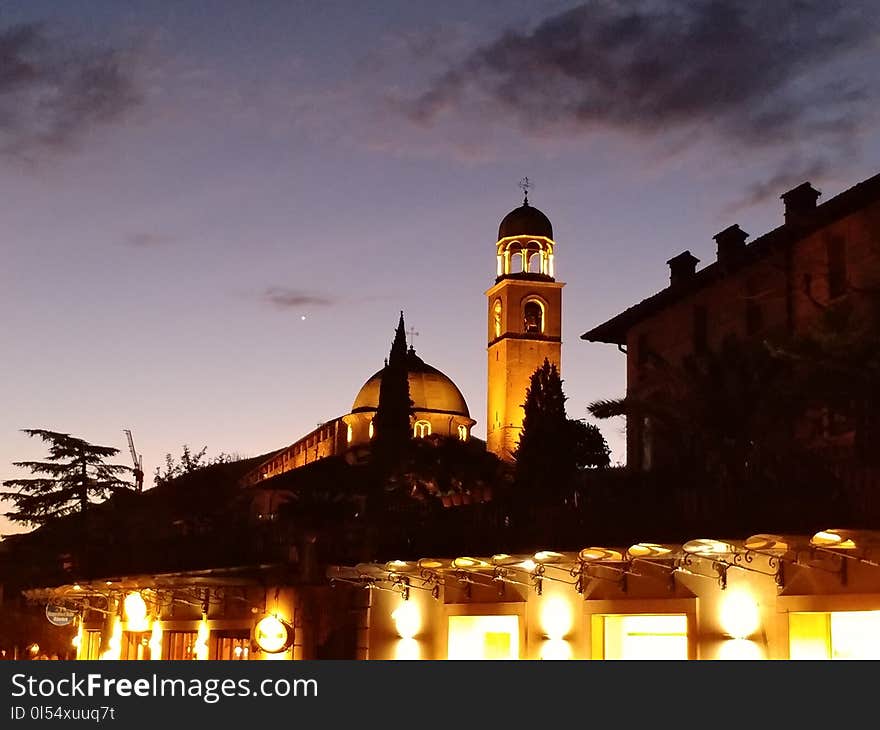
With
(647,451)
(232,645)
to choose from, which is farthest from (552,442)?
(232,645)

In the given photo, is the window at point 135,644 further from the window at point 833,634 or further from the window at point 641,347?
the window at point 641,347

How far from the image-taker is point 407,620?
27047 millimetres

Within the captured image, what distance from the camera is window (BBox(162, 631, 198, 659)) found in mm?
33656

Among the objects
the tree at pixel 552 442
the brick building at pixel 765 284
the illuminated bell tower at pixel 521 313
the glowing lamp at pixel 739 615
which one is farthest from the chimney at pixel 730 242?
the illuminated bell tower at pixel 521 313

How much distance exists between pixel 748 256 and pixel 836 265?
13.1 ft

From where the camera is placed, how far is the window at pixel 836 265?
4003 cm

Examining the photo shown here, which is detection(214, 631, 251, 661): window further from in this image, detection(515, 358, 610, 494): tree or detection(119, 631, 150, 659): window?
detection(515, 358, 610, 494): tree

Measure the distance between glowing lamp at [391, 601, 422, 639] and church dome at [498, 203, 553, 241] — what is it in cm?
6106

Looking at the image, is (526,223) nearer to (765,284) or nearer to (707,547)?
(765,284)

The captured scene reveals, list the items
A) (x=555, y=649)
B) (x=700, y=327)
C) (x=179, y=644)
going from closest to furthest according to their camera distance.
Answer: (x=555, y=649) < (x=179, y=644) < (x=700, y=327)

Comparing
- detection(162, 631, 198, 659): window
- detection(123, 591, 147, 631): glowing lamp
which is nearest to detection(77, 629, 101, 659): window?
detection(123, 591, 147, 631): glowing lamp

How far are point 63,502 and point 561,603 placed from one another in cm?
4506
